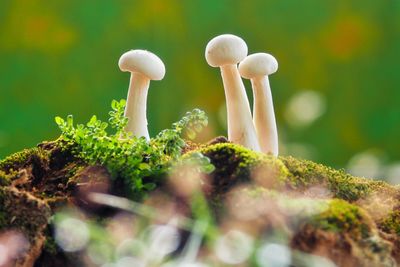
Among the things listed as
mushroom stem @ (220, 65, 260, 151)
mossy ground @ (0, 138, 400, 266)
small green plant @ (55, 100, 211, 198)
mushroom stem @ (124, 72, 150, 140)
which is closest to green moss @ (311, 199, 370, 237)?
mossy ground @ (0, 138, 400, 266)

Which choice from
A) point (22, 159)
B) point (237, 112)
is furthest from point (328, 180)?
point (22, 159)

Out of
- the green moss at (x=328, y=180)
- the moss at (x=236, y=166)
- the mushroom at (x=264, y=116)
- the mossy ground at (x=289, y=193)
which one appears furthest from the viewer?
the mushroom at (x=264, y=116)

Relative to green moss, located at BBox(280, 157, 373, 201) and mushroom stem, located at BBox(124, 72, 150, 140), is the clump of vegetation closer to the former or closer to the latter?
green moss, located at BBox(280, 157, 373, 201)

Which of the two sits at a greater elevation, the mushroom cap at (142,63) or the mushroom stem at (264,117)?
the mushroom stem at (264,117)

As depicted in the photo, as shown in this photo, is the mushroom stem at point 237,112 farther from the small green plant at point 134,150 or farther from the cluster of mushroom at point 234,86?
the small green plant at point 134,150

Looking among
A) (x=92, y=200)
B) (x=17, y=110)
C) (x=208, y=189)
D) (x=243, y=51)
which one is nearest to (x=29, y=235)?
(x=92, y=200)

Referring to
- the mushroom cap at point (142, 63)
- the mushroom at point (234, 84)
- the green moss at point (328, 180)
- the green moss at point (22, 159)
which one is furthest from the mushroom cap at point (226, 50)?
the green moss at point (22, 159)
